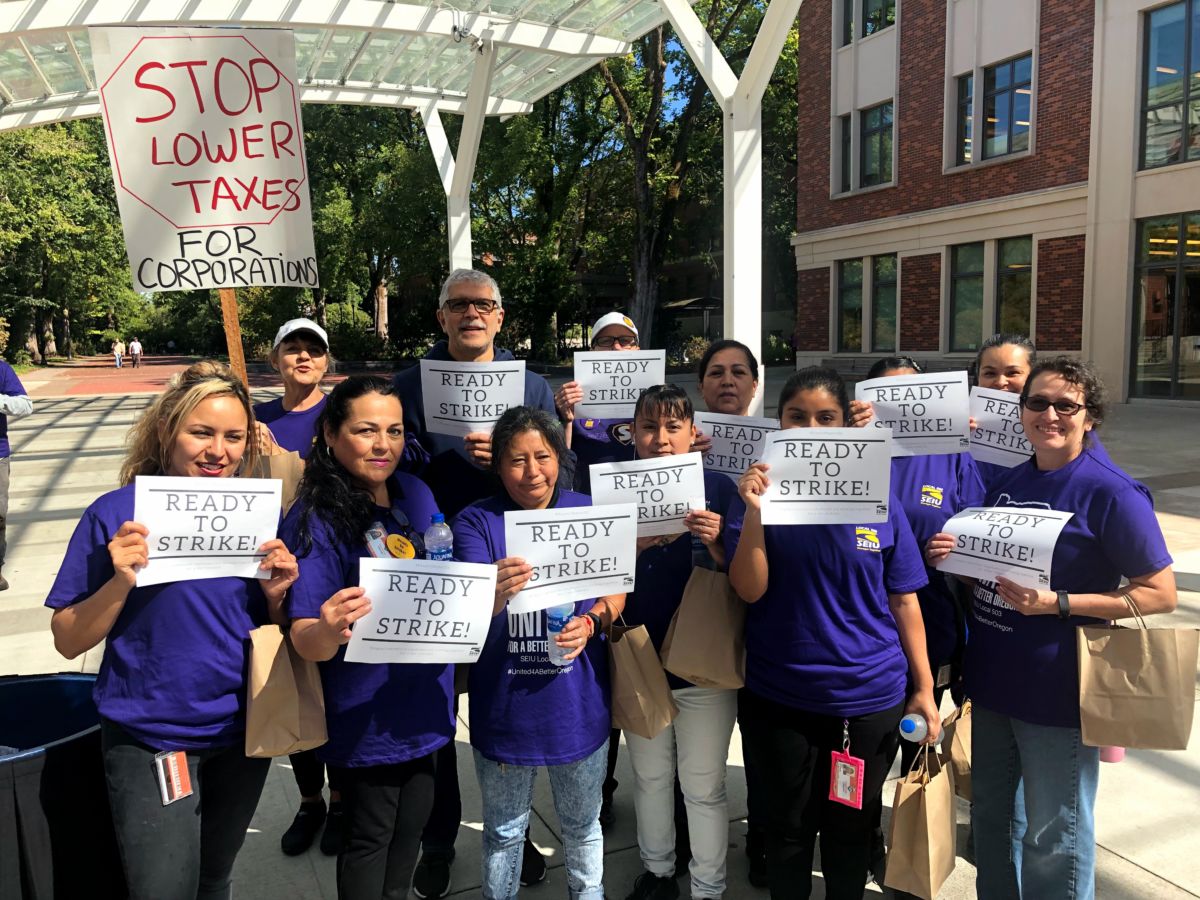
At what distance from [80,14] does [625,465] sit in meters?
7.43

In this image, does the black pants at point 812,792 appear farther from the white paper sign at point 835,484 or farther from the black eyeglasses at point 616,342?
the black eyeglasses at point 616,342

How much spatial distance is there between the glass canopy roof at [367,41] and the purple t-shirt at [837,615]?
24.9 ft

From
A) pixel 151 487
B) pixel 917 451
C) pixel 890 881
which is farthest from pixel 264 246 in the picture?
pixel 890 881

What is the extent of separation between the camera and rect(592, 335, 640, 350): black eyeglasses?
13.7 feet

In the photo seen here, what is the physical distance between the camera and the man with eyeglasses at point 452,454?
10.2 ft

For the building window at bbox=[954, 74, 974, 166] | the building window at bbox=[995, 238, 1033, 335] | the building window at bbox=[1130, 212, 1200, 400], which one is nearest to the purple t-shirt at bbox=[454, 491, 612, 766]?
the building window at bbox=[1130, 212, 1200, 400]

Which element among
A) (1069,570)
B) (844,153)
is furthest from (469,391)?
(844,153)

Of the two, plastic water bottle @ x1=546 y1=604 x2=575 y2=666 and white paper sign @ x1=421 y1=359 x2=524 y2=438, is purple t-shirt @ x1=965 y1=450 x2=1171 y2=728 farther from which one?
white paper sign @ x1=421 y1=359 x2=524 y2=438

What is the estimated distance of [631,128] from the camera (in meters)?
22.5

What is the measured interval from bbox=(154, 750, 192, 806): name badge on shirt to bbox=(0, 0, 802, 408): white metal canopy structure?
5.58m

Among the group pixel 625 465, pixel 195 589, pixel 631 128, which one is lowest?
pixel 195 589

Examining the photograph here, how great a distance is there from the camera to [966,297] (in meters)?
21.0

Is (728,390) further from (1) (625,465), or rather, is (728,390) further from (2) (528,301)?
(2) (528,301)

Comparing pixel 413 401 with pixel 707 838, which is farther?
pixel 413 401
